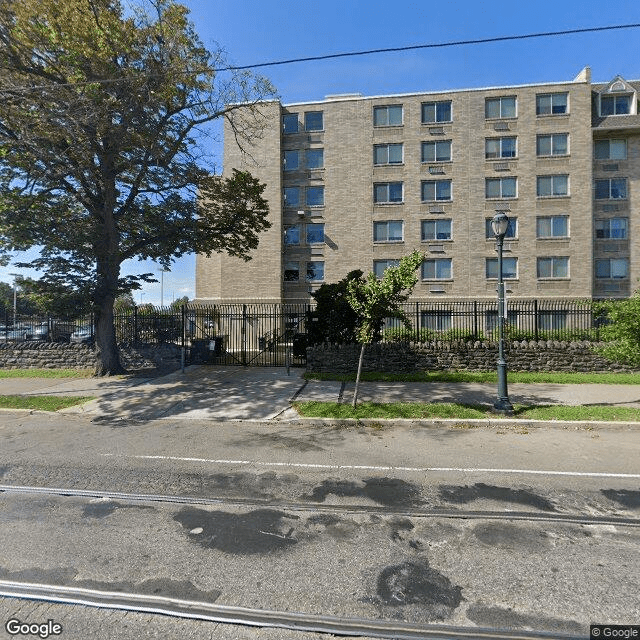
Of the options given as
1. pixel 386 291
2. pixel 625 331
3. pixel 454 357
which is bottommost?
pixel 454 357

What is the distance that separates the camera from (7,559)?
3410 mm

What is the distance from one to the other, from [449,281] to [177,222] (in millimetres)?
22080

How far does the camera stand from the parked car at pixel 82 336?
16.4 metres

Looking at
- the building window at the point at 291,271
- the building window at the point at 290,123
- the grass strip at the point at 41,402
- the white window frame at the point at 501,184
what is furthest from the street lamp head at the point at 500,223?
the building window at the point at 290,123

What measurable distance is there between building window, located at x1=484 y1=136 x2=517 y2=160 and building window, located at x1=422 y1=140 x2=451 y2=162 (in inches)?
114

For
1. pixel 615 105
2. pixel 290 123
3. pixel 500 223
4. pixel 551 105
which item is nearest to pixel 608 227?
pixel 615 105

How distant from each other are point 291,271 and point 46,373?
19.6 metres

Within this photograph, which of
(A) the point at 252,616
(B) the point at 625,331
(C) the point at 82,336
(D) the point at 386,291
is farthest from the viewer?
(C) the point at 82,336

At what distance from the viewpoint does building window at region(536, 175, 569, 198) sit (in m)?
28.3

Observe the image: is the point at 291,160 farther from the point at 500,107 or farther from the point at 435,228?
the point at 500,107

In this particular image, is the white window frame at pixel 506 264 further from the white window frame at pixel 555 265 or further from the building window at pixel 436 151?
the building window at pixel 436 151

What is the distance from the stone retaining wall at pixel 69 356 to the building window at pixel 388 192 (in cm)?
2134

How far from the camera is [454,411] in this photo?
8547 millimetres

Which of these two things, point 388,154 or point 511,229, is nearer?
point 511,229
